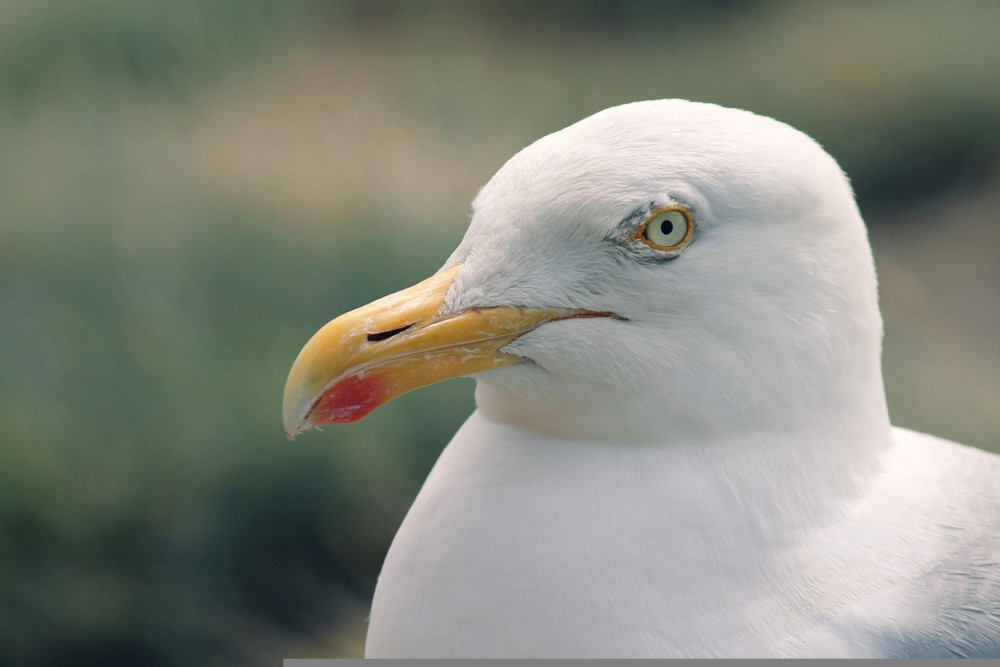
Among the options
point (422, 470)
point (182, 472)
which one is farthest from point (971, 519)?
point (182, 472)

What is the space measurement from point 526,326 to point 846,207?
0.28 metres

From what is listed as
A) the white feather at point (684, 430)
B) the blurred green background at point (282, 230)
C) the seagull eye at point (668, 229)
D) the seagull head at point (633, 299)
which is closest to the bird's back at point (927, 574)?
the white feather at point (684, 430)

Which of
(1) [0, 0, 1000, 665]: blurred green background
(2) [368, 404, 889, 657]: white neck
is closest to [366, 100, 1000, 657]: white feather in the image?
(2) [368, 404, 889, 657]: white neck

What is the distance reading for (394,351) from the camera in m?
0.80

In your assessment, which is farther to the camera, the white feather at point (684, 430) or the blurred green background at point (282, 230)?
the blurred green background at point (282, 230)

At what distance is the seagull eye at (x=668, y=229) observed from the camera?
2.64 ft

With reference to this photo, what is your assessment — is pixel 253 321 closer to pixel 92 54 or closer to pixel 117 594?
pixel 117 594

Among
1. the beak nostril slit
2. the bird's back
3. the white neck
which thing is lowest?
the bird's back

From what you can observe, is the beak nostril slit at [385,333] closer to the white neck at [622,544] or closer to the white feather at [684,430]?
the white feather at [684,430]

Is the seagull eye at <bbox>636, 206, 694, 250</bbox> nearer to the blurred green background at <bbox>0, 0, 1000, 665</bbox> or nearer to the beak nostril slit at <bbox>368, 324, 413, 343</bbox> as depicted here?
the beak nostril slit at <bbox>368, 324, 413, 343</bbox>

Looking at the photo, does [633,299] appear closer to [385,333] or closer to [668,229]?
[668,229]

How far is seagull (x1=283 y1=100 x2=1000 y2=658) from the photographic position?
808 millimetres

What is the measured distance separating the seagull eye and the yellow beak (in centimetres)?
7

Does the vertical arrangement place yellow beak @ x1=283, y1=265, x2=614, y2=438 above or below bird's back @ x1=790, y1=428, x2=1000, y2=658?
above
